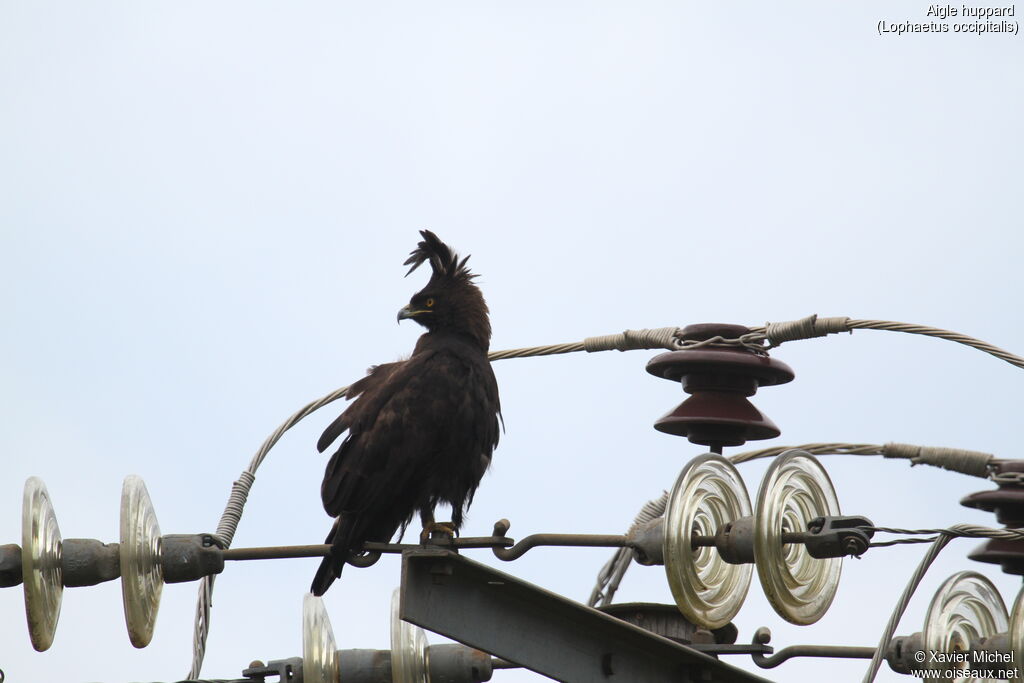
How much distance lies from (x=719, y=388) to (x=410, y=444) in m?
1.42

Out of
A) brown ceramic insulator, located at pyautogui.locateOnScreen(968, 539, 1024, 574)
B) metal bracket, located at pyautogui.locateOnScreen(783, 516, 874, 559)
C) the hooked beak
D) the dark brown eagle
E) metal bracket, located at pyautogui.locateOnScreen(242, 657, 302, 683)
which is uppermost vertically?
the hooked beak

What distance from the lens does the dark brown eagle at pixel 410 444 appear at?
6.12 meters

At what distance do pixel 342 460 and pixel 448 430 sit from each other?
1.66ft

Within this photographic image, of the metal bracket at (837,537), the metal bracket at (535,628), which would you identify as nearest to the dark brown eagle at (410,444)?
the metal bracket at (535,628)

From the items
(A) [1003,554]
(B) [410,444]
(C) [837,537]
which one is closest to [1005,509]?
(A) [1003,554]

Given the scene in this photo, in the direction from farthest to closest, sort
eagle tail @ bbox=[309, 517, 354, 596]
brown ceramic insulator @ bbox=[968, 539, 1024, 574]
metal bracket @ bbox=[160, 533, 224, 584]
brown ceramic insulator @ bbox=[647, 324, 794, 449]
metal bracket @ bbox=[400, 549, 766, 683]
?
1. brown ceramic insulator @ bbox=[968, 539, 1024, 574]
2. eagle tail @ bbox=[309, 517, 354, 596]
3. brown ceramic insulator @ bbox=[647, 324, 794, 449]
4. metal bracket @ bbox=[160, 533, 224, 584]
5. metal bracket @ bbox=[400, 549, 766, 683]

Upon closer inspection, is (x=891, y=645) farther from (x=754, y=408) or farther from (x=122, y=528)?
(x=122, y=528)

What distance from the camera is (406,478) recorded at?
6.25 metres

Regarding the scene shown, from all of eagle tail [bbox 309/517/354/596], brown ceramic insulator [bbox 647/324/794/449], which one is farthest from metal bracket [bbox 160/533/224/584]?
brown ceramic insulator [bbox 647/324/794/449]

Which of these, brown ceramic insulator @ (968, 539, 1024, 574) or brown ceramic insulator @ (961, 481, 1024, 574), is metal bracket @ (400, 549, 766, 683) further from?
brown ceramic insulator @ (968, 539, 1024, 574)

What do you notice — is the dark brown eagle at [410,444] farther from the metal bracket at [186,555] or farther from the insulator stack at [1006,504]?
the insulator stack at [1006,504]

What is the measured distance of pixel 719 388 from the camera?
19.4 feet

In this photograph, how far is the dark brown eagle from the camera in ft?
20.1

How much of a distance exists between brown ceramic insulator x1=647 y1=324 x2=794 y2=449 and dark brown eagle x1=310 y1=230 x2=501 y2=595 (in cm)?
100
